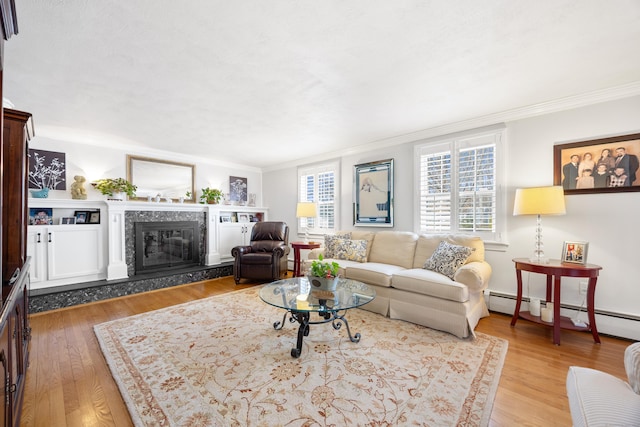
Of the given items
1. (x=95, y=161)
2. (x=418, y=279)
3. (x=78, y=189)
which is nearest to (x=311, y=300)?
(x=418, y=279)

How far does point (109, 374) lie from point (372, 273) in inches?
101

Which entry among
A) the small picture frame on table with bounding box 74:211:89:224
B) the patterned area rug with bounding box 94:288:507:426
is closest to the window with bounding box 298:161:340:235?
the patterned area rug with bounding box 94:288:507:426

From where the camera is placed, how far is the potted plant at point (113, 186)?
14.0 ft

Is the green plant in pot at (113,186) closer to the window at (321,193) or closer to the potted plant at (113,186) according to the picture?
the potted plant at (113,186)

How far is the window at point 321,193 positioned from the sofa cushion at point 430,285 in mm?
2258

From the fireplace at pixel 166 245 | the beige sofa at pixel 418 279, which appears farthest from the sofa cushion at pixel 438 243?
the fireplace at pixel 166 245

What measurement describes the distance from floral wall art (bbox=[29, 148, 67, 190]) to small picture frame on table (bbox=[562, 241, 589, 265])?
6.54 meters

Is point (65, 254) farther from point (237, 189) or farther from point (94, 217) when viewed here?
point (237, 189)

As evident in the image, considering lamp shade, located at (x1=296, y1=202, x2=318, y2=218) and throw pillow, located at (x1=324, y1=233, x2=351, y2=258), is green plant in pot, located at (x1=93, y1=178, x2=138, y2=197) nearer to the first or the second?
lamp shade, located at (x1=296, y1=202, x2=318, y2=218)

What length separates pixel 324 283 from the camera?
2543 millimetres

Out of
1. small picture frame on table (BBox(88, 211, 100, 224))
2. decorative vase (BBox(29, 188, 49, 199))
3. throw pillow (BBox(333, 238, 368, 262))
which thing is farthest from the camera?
small picture frame on table (BBox(88, 211, 100, 224))

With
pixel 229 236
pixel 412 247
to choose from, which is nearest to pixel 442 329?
pixel 412 247

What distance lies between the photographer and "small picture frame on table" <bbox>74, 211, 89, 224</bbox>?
13.3ft

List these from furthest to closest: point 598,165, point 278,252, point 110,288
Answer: point 278,252
point 110,288
point 598,165
